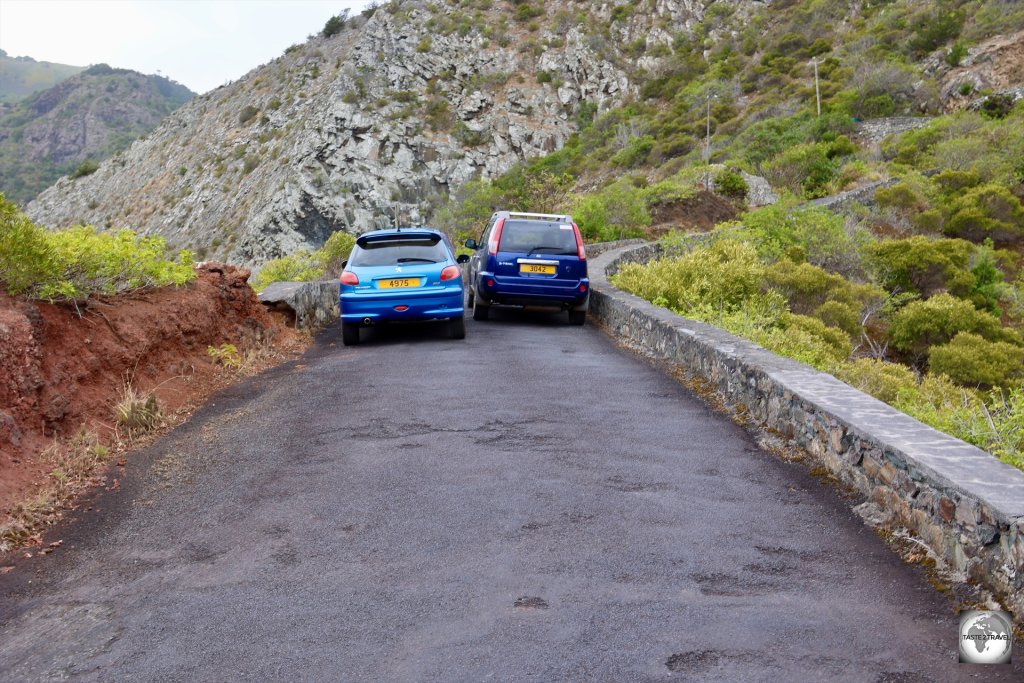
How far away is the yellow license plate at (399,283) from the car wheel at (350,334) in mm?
851

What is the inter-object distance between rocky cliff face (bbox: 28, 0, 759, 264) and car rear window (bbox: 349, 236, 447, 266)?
46.3 m

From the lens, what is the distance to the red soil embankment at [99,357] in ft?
19.5

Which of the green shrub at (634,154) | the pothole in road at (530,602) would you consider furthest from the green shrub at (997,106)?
the pothole in road at (530,602)

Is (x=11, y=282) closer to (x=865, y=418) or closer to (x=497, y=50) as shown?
(x=865, y=418)

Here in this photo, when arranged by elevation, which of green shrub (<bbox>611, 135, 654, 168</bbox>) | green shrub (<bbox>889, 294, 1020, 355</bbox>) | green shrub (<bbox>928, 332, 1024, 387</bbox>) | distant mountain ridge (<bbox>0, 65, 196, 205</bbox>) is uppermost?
distant mountain ridge (<bbox>0, 65, 196, 205</bbox>)

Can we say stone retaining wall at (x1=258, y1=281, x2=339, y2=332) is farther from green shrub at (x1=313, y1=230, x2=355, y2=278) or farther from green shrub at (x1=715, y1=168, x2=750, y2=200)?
green shrub at (x1=715, y1=168, x2=750, y2=200)

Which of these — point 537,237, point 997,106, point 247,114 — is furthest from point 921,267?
point 247,114

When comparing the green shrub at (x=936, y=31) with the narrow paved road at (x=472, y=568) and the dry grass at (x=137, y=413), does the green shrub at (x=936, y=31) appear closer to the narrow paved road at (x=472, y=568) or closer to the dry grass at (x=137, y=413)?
the narrow paved road at (x=472, y=568)

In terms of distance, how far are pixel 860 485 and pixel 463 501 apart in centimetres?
264

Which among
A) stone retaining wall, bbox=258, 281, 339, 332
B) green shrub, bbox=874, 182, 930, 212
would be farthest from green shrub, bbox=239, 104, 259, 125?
stone retaining wall, bbox=258, 281, 339, 332

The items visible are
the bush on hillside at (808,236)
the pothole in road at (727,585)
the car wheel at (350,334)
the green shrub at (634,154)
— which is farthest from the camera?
the green shrub at (634,154)

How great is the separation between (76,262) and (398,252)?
4.99 metres

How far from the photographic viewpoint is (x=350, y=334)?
39.3ft

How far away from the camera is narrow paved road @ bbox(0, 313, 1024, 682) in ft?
10.8
